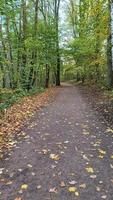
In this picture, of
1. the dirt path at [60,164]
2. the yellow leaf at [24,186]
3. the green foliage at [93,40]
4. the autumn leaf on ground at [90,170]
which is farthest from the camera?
the green foliage at [93,40]

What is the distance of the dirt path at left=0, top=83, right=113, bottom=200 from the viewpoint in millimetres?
4891

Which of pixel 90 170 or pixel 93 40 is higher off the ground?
pixel 93 40

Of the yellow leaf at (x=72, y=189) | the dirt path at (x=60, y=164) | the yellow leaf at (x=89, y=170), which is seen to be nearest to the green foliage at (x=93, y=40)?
the dirt path at (x=60, y=164)

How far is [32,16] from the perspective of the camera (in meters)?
27.4

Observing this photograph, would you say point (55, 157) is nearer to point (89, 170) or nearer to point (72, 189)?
point (89, 170)

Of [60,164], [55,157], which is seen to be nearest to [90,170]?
[60,164]

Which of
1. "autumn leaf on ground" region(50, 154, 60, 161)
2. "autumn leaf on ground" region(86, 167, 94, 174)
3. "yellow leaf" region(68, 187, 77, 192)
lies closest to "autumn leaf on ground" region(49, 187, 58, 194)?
"yellow leaf" region(68, 187, 77, 192)

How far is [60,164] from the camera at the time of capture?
6.12 metres

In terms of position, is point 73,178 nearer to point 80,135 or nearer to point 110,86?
point 80,135

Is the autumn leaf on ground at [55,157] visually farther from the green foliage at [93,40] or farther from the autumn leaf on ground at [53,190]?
the green foliage at [93,40]

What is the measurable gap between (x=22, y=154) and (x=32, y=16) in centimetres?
2270

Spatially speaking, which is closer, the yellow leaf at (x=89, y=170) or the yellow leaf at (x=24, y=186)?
the yellow leaf at (x=24, y=186)

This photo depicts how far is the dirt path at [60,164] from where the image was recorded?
16.0ft

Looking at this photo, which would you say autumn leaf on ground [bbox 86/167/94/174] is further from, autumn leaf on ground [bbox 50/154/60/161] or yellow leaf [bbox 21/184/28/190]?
yellow leaf [bbox 21/184/28/190]
